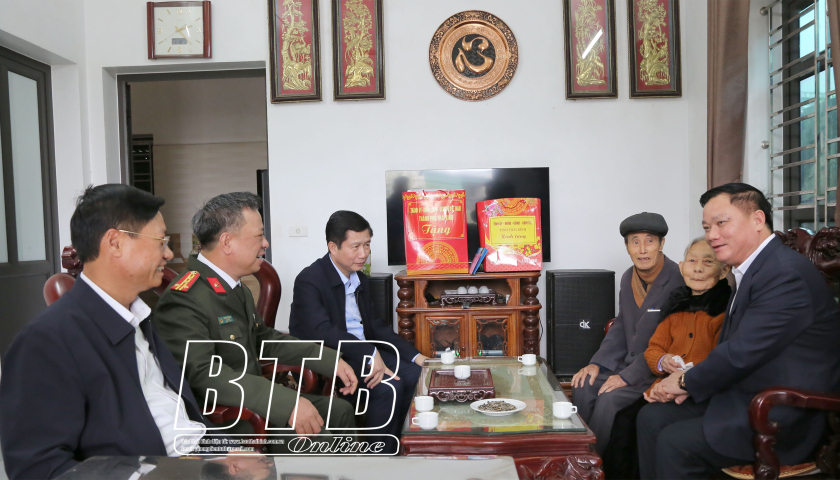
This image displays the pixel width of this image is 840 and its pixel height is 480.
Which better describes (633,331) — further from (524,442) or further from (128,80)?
(128,80)

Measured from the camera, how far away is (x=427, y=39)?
3.97 metres

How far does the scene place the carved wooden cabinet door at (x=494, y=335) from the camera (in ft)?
11.4

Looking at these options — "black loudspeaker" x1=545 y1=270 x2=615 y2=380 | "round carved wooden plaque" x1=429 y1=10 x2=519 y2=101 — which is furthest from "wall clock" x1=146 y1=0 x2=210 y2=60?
"black loudspeaker" x1=545 y1=270 x2=615 y2=380

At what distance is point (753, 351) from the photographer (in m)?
1.66

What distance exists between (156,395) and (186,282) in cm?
45

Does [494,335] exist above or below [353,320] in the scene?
below

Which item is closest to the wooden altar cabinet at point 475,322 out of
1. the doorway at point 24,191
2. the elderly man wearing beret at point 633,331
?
the elderly man wearing beret at point 633,331

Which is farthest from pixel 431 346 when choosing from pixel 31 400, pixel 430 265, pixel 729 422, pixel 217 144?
pixel 217 144

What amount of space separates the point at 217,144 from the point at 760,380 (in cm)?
621

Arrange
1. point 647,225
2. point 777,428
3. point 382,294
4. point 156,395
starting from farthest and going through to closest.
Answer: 1. point 382,294
2. point 647,225
3. point 777,428
4. point 156,395

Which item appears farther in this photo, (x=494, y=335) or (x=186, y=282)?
(x=494, y=335)

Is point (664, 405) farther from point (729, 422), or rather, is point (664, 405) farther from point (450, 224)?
point (450, 224)

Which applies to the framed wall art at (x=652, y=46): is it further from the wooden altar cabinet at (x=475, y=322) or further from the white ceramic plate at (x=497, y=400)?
the white ceramic plate at (x=497, y=400)

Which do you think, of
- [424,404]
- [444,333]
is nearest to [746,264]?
[424,404]
